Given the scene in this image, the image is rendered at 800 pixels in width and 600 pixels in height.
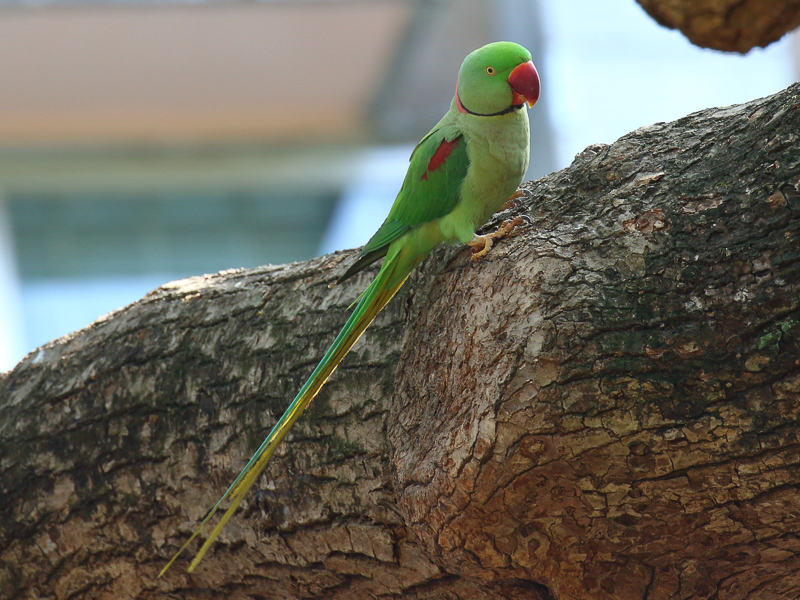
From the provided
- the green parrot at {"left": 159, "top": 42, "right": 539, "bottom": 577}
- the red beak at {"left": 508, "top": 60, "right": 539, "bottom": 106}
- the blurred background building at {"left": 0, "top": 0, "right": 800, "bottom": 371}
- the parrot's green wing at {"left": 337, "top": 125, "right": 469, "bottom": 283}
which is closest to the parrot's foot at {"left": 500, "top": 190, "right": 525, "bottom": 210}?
the green parrot at {"left": 159, "top": 42, "right": 539, "bottom": 577}

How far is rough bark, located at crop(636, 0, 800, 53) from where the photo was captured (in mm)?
2461

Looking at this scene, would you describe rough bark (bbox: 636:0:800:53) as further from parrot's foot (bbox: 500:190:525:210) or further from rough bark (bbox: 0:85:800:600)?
parrot's foot (bbox: 500:190:525:210)

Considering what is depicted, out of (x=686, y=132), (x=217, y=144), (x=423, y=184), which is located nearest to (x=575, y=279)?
(x=686, y=132)

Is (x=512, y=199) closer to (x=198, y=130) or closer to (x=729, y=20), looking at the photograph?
(x=729, y=20)

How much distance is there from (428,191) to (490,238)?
1.25 ft

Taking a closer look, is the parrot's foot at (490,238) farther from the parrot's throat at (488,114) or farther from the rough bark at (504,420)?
the parrot's throat at (488,114)

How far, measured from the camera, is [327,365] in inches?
77.7

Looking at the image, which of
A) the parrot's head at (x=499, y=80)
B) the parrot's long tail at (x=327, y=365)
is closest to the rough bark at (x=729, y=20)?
the parrot's head at (x=499, y=80)

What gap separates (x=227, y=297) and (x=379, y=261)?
466 millimetres

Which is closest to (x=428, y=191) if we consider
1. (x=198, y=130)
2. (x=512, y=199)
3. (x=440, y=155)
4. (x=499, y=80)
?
(x=440, y=155)

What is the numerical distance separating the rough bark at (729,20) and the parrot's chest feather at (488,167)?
2.36 ft

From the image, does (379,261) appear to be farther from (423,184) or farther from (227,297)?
(227,297)

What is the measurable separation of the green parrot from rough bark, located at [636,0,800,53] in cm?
65

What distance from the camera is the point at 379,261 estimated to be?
2.42 m
